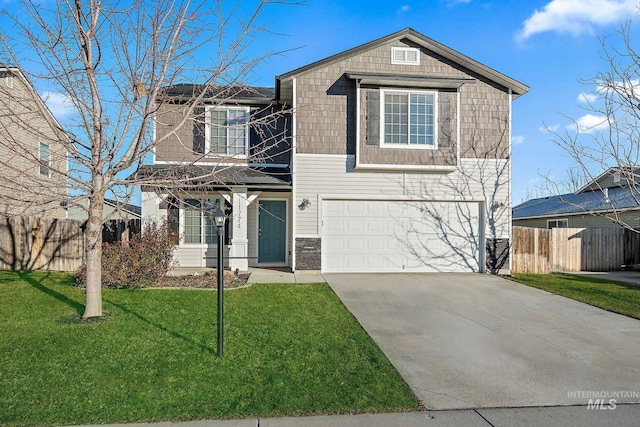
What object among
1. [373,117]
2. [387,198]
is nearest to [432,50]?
[373,117]

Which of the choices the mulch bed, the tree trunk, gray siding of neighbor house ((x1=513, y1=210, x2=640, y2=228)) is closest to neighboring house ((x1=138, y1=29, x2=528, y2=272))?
the mulch bed

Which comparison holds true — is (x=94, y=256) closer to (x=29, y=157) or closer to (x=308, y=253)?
(x=29, y=157)

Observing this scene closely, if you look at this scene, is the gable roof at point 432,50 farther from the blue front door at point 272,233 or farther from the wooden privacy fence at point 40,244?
the wooden privacy fence at point 40,244

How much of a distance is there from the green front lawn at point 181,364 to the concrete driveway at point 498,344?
507mm

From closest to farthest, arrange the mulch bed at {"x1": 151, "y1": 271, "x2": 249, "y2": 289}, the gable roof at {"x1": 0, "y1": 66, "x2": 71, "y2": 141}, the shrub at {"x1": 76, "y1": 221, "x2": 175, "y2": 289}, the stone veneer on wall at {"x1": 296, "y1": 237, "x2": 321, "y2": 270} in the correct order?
the gable roof at {"x1": 0, "y1": 66, "x2": 71, "y2": 141}, the shrub at {"x1": 76, "y1": 221, "x2": 175, "y2": 289}, the mulch bed at {"x1": 151, "y1": 271, "x2": 249, "y2": 289}, the stone veneer on wall at {"x1": 296, "y1": 237, "x2": 321, "y2": 270}

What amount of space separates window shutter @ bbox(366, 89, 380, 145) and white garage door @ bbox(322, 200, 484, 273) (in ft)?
6.10

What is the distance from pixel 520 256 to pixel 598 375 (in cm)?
893

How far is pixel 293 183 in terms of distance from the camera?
11289 millimetres

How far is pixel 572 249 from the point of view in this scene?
46.5ft

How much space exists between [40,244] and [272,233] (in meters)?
7.02

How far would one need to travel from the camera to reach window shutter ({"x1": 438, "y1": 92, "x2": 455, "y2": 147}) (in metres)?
11.5

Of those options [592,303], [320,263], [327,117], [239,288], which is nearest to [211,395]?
[239,288]

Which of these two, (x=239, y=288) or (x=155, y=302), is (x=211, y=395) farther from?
(x=239, y=288)

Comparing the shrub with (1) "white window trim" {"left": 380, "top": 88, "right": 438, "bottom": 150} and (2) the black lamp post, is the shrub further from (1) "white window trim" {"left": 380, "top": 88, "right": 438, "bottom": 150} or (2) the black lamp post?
(1) "white window trim" {"left": 380, "top": 88, "right": 438, "bottom": 150}
